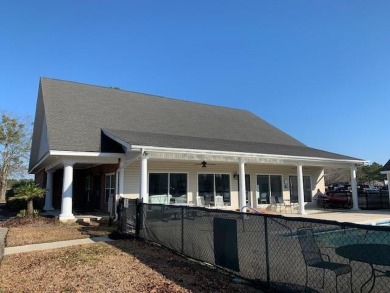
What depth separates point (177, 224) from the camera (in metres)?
7.98

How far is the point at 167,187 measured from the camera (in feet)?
54.9

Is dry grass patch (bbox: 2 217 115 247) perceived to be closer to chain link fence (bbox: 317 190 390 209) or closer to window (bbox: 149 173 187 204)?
window (bbox: 149 173 187 204)

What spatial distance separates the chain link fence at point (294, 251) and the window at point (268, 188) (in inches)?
544

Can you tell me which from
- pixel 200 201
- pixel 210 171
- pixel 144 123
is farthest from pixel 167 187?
pixel 144 123

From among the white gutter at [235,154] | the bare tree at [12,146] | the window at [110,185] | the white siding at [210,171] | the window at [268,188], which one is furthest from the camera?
the bare tree at [12,146]

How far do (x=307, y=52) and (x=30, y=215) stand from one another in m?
17.8

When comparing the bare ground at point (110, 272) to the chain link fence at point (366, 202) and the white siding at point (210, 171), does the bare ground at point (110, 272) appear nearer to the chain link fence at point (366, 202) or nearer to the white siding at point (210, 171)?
the white siding at point (210, 171)

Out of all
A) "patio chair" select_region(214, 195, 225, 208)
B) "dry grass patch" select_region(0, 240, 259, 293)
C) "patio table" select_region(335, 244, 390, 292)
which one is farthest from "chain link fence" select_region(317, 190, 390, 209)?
"patio table" select_region(335, 244, 390, 292)

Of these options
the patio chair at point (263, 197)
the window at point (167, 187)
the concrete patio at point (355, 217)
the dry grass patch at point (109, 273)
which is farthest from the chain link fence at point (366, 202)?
the dry grass patch at point (109, 273)

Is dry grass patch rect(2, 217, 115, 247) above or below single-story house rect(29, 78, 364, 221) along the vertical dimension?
below

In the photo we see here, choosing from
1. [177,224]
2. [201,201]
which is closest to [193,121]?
Result: [201,201]

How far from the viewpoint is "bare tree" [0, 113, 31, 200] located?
123 ft

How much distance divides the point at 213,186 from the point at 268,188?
439 cm

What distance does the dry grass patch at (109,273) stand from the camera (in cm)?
548
